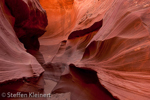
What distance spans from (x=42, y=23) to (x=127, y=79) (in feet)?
17.3

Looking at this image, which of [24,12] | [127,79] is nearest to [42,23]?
[24,12]

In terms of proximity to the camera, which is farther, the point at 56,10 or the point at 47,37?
the point at 56,10

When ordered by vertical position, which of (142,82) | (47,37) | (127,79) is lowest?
(47,37)

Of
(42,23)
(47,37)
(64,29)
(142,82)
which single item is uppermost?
(142,82)

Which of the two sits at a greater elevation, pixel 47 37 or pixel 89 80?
pixel 89 80

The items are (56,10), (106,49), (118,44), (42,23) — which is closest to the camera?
(118,44)

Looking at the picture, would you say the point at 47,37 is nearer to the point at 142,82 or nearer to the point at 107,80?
the point at 107,80

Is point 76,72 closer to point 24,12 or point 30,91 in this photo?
point 30,91

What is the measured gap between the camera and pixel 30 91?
201 centimetres

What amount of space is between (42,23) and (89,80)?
164 inches

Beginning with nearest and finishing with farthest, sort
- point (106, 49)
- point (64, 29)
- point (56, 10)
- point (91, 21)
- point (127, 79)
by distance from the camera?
point (127, 79), point (106, 49), point (91, 21), point (64, 29), point (56, 10)

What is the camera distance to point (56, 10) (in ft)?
31.4

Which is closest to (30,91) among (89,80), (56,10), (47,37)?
(89,80)

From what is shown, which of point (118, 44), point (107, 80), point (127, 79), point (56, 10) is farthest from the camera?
point (56, 10)
